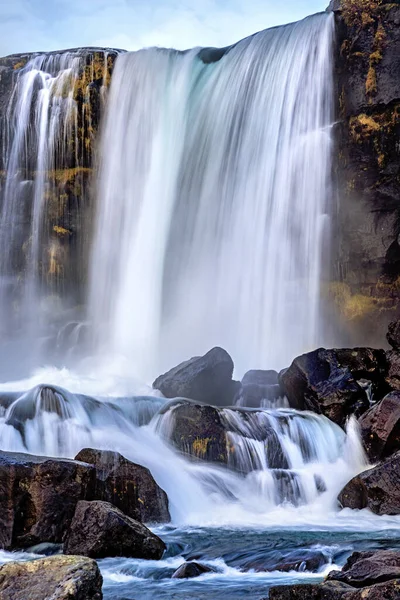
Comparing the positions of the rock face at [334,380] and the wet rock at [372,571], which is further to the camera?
the rock face at [334,380]

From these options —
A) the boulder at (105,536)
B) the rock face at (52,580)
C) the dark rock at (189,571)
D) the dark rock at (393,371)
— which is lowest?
the dark rock at (189,571)

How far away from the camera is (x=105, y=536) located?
8.05 metres

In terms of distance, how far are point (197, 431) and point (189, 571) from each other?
211 inches

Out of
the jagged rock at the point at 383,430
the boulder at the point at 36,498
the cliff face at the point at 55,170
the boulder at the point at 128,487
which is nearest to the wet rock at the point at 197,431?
the boulder at the point at 128,487

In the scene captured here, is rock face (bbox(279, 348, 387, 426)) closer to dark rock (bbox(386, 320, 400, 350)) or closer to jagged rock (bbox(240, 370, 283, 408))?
jagged rock (bbox(240, 370, 283, 408))

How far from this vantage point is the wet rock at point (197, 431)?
12750 mm

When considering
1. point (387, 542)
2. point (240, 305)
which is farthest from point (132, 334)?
point (387, 542)

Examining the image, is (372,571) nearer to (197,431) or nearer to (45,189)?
(197,431)

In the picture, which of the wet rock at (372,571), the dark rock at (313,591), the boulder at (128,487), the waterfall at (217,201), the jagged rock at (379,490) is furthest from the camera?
the waterfall at (217,201)

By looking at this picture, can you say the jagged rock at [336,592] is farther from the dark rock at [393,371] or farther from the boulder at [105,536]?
the dark rock at [393,371]

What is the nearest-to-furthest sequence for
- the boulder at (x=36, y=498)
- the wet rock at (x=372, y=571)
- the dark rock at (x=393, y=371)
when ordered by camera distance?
the wet rock at (x=372, y=571), the boulder at (x=36, y=498), the dark rock at (x=393, y=371)

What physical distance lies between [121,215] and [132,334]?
504 cm

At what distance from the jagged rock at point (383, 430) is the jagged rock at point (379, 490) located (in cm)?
168

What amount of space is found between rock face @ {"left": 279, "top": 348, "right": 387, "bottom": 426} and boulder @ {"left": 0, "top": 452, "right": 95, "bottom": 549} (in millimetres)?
7067
